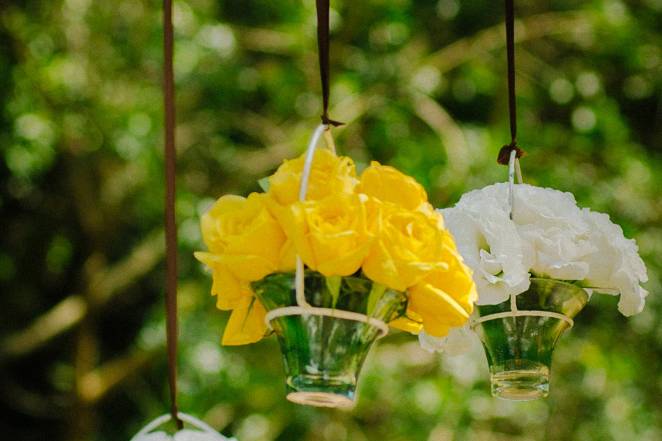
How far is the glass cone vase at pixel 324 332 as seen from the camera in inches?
34.1

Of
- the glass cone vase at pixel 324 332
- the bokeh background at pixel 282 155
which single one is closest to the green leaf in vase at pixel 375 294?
the glass cone vase at pixel 324 332

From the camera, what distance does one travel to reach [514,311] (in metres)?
1.09

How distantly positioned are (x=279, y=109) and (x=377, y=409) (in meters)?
1.10

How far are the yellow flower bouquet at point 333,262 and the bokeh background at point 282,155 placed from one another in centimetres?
259

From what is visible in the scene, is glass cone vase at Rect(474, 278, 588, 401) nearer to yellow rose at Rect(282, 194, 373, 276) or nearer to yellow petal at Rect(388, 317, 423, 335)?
yellow petal at Rect(388, 317, 423, 335)

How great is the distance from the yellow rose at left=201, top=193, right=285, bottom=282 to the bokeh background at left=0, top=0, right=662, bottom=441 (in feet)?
8.53

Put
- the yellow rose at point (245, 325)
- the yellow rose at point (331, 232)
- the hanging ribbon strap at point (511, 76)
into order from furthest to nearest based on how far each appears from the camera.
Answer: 1. the hanging ribbon strap at point (511, 76)
2. the yellow rose at point (245, 325)
3. the yellow rose at point (331, 232)

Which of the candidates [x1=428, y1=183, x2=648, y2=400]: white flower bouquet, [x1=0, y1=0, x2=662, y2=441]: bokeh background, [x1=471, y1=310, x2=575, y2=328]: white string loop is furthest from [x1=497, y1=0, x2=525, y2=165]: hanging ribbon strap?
[x1=0, y1=0, x2=662, y2=441]: bokeh background

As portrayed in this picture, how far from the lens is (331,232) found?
0.83 m

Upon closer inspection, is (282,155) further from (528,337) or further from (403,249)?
(403,249)

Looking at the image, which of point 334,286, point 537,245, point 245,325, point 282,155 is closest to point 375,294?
point 334,286

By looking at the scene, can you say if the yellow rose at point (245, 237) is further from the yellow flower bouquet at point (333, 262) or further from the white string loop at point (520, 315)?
the white string loop at point (520, 315)

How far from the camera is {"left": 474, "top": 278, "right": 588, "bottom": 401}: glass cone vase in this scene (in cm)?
109

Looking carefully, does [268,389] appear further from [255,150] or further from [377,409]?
[255,150]
